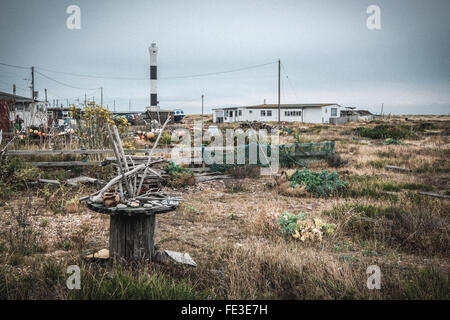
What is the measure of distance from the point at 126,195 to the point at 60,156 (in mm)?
7585

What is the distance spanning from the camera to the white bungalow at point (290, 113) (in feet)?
159

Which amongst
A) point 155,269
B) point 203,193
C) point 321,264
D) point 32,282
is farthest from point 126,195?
point 203,193

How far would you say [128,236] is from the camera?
3.89 metres

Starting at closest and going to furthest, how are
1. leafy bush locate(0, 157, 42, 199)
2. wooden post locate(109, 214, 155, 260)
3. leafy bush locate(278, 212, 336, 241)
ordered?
wooden post locate(109, 214, 155, 260), leafy bush locate(278, 212, 336, 241), leafy bush locate(0, 157, 42, 199)

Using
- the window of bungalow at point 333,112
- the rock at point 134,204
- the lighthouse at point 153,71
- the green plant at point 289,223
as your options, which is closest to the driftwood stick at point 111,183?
the rock at point 134,204

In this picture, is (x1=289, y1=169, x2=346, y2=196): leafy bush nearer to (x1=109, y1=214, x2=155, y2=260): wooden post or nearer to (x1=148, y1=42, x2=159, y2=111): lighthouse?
(x1=109, y1=214, x2=155, y2=260): wooden post

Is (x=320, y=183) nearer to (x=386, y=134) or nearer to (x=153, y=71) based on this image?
(x=386, y=134)

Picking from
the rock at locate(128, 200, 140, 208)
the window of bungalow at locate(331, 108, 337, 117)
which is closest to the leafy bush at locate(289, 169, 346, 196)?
the rock at locate(128, 200, 140, 208)

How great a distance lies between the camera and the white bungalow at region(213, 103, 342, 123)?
48375mm

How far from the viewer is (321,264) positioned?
377 centimetres

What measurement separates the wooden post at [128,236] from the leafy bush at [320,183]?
5.68 metres

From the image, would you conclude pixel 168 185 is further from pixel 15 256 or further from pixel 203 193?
pixel 15 256

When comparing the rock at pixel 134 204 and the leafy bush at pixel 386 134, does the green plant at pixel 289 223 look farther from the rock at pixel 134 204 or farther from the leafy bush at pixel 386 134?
the leafy bush at pixel 386 134

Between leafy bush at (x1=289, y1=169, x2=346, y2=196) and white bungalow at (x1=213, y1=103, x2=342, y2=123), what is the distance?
4115 cm
